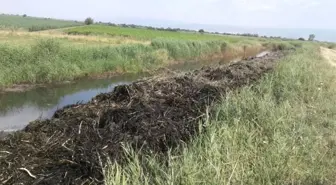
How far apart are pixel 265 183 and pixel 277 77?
8095mm

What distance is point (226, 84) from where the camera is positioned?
1187 cm

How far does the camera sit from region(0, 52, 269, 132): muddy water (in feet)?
36.2

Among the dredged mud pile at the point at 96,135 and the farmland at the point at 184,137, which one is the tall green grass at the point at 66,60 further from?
the dredged mud pile at the point at 96,135

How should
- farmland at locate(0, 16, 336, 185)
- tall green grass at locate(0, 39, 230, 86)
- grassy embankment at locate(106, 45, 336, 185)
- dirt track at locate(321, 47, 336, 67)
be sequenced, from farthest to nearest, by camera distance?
1. dirt track at locate(321, 47, 336, 67)
2. tall green grass at locate(0, 39, 230, 86)
3. farmland at locate(0, 16, 336, 185)
4. grassy embankment at locate(106, 45, 336, 185)

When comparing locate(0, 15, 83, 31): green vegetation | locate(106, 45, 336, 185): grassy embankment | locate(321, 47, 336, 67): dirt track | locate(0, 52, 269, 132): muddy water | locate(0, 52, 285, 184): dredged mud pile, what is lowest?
locate(0, 15, 83, 31): green vegetation

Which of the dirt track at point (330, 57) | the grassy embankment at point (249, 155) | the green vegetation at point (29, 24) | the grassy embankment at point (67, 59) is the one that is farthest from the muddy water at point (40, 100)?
the green vegetation at point (29, 24)

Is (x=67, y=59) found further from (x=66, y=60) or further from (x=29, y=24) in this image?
(x=29, y=24)

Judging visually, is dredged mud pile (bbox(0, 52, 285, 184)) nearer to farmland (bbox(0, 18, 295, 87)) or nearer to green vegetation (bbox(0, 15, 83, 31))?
farmland (bbox(0, 18, 295, 87))

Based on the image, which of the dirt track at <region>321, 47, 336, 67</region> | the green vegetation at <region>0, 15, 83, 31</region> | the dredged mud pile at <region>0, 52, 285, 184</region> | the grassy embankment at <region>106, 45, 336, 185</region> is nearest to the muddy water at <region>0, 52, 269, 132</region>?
the dredged mud pile at <region>0, 52, 285, 184</region>

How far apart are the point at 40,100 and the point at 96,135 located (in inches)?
317

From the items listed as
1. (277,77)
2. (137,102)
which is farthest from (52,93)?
(277,77)

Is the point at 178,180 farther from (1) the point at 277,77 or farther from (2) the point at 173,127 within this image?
(1) the point at 277,77

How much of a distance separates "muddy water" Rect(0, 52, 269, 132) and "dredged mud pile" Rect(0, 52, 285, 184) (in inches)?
97.3

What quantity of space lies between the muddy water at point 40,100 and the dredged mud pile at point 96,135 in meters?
2.47
